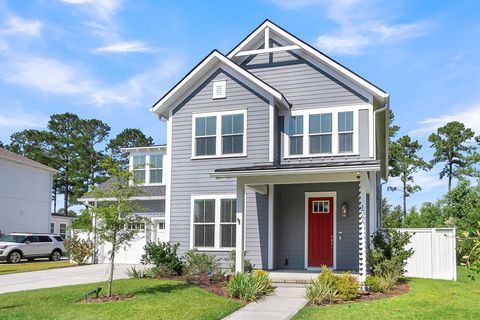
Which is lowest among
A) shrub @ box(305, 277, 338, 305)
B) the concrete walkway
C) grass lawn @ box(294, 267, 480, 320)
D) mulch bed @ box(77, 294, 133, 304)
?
the concrete walkway

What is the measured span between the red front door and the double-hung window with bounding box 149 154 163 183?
34.6ft

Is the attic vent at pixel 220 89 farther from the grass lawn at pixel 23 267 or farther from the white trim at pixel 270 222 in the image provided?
the grass lawn at pixel 23 267

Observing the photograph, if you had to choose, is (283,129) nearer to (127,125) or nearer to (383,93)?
(383,93)

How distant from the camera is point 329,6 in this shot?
10875mm

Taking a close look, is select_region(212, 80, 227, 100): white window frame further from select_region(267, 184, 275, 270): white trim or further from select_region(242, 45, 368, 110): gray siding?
select_region(267, 184, 275, 270): white trim

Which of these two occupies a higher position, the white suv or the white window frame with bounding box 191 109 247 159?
the white window frame with bounding box 191 109 247 159

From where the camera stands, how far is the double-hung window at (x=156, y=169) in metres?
25.0

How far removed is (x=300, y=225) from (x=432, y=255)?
173 inches

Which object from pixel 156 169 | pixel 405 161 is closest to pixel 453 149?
pixel 405 161

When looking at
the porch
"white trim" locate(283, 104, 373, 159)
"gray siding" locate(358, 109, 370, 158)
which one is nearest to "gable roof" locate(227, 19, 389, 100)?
"white trim" locate(283, 104, 373, 159)

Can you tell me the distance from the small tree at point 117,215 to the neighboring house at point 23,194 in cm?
2100

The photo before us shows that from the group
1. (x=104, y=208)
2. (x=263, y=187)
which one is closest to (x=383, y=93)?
(x=263, y=187)

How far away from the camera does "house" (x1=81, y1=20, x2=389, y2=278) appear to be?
16.1 m

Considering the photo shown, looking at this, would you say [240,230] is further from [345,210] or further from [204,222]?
[345,210]
